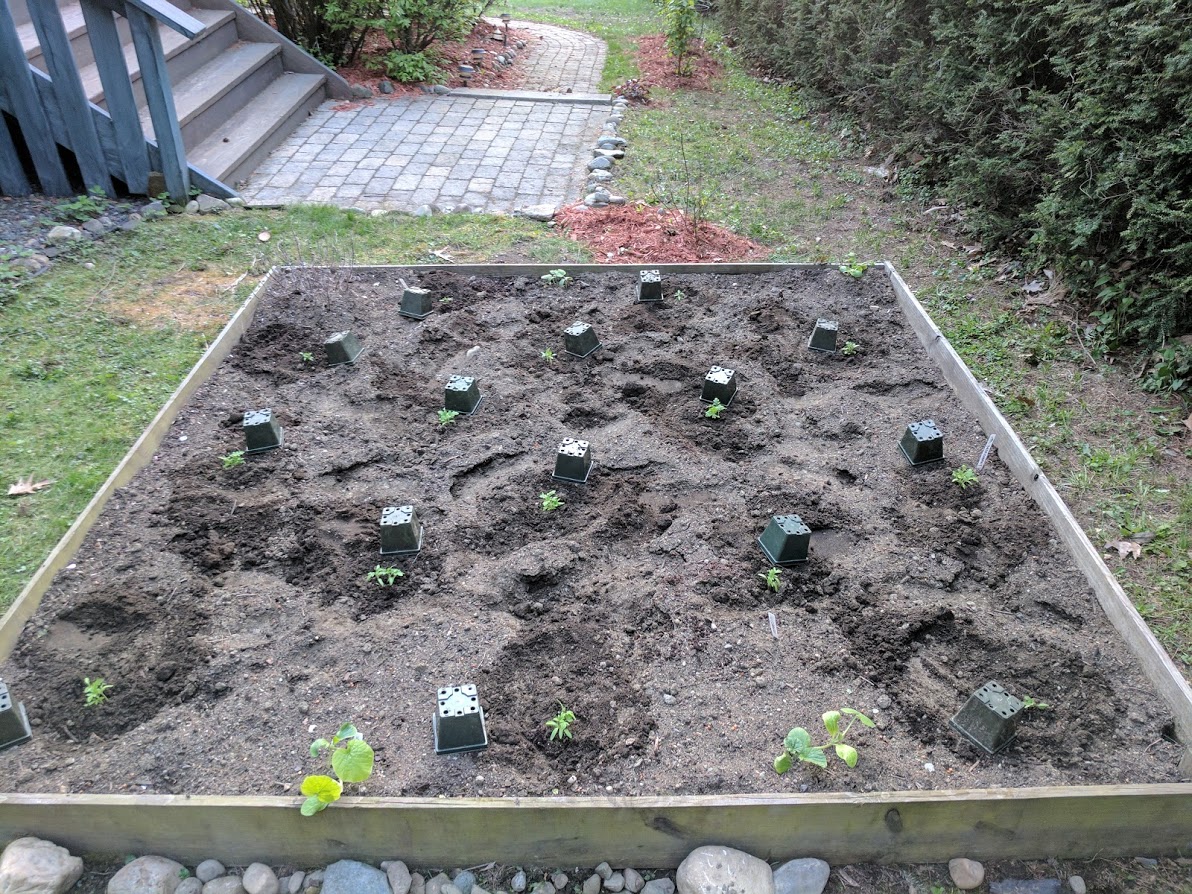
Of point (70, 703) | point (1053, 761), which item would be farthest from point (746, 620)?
point (70, 703)

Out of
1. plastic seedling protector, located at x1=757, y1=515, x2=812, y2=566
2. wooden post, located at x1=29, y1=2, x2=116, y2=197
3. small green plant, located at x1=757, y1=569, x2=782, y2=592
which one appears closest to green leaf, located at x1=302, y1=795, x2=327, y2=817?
small green plant, located at x1=757, y1=569, x2=782, y2=592

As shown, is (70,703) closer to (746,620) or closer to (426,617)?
(426,617)

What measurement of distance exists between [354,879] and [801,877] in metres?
1.23

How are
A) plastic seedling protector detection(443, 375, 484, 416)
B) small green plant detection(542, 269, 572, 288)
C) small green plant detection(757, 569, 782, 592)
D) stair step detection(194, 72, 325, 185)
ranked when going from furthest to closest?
stair step detection(194, 72, 325, 185) → small green plant detection(542, 269, 572, 288) → plastic seedling protector detection(443, 375, 484, 416) → small green plant detection(757, 569, 782, 592)

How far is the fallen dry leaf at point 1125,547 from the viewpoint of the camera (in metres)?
3.27

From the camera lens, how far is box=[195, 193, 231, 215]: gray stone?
6.18 metres

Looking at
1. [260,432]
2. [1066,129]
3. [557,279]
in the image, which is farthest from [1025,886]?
[1066,129]

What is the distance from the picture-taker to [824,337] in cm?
441

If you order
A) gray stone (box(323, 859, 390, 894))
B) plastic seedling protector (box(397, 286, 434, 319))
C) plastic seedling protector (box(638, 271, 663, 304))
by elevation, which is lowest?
plastic seedling protector (box(397, 286, 434, 319))

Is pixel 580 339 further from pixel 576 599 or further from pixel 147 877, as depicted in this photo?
pixel 147 877

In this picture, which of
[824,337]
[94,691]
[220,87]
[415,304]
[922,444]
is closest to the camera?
[94,691]

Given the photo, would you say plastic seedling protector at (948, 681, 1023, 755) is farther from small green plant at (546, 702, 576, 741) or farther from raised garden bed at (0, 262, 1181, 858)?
small green plant at (546, 702, 576, 741)

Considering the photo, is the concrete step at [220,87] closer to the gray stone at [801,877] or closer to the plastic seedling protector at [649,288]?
the plastic seedling protector at [649,288]

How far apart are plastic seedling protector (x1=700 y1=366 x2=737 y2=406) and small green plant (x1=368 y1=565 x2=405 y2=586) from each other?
5.74 ft
